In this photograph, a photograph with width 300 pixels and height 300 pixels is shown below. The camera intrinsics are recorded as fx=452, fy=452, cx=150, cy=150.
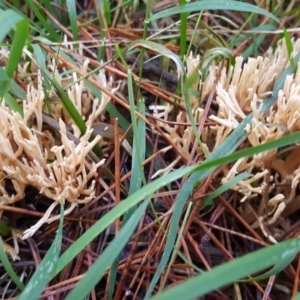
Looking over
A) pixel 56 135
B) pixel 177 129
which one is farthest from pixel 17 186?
pixel 177 129

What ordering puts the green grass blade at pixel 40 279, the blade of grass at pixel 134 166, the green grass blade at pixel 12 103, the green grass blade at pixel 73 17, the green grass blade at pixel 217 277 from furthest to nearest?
1. the green grass blade at pixel 73 17
2. the green grass blade at pixel 12 103
3. the blade of grass at pixel 134 166
4. the green grass blade at pixel 40 279
5. the green grass blade at pixel 217 277

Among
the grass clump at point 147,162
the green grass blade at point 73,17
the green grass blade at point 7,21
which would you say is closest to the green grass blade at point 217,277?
the grass clump at point 147,162

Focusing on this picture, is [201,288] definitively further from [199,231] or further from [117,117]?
[117,117]

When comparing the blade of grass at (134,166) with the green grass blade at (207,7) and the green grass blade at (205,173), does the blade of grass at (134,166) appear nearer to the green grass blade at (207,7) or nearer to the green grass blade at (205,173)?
the green grass blade at (205,173)

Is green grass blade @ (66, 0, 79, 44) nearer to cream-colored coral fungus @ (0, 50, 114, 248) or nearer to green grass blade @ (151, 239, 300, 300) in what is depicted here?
cream-colored coral fungus @ (0, 50, 114, 248)

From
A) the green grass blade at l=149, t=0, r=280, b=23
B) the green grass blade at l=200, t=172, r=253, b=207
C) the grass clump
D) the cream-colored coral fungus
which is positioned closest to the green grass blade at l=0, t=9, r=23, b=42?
the grass clump

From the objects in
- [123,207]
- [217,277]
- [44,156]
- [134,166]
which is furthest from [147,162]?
[217,277]
